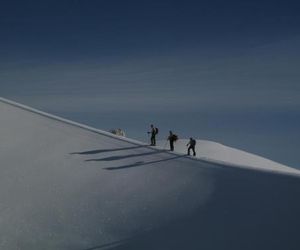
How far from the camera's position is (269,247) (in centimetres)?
1961

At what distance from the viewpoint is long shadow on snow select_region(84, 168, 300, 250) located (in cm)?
2022

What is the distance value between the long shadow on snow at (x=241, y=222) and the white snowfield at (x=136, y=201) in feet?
0.14

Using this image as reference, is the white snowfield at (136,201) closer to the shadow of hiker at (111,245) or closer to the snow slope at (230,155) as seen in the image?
the shadow of hiker at (111,245)

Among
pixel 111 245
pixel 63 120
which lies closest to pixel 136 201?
pixel 111 245

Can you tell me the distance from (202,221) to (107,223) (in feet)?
15.3

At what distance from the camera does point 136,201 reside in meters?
24.5

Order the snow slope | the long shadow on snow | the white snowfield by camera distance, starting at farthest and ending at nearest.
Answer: the snow slope
the white snowfield
the long shadow on snow

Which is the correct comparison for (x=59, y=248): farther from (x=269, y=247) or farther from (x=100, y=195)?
(x=269, y=247)

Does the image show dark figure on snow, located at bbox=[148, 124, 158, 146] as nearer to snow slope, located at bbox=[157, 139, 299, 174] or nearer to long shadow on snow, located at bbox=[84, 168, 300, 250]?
long shadow on snow, located at bbox=[84, 168, 300, 250]

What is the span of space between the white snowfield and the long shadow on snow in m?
0.04

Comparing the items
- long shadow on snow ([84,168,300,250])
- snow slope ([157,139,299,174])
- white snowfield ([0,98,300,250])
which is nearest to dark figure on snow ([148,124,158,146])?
white snowfield ([0,98,300,250])

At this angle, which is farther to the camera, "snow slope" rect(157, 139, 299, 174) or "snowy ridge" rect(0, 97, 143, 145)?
"snow slope" rect(157, 139, 299, 174)

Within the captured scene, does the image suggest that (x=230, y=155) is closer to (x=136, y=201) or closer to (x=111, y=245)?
(x=136, y=201)

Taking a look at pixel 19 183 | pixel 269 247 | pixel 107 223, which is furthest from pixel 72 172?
pixel 269 247
